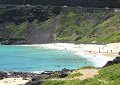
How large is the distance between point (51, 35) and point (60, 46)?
35.2m

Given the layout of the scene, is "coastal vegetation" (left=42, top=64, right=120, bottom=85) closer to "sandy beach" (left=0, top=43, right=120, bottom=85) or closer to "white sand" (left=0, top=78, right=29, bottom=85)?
"white sand" (left=0, top=78, right=29, bottom=85)

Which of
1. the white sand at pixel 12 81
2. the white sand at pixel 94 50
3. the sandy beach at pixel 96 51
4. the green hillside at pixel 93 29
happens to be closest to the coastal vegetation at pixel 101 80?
the white sand at pixel 12 81

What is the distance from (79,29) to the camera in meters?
188

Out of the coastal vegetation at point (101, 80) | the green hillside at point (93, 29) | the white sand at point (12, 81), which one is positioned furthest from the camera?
the green hillside at point (93, 29)

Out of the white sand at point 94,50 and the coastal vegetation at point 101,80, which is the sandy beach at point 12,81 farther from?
the white sand at point 94,50

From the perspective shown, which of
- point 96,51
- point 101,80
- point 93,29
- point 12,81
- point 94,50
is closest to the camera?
point 101,80

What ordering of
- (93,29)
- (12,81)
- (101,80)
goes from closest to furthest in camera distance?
(101,80)
(12,81)
(93,29)

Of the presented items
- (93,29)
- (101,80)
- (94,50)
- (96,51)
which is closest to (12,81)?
(101,80)

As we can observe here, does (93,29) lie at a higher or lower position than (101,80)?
lower

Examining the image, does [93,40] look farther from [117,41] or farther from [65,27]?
[65,27]

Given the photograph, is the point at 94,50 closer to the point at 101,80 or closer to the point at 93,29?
Result: the point at 93,29

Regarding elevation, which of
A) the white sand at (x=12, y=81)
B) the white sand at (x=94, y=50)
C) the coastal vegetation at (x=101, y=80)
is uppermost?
the coastal vegetation at (x=101, y=80)

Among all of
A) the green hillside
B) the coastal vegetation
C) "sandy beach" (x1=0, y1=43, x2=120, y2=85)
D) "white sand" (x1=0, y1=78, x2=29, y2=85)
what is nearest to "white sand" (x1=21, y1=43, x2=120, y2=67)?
"sandy beach" (x1=0, y1=43, x2=120, y2=85)

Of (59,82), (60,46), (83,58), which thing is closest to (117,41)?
(60,46)
